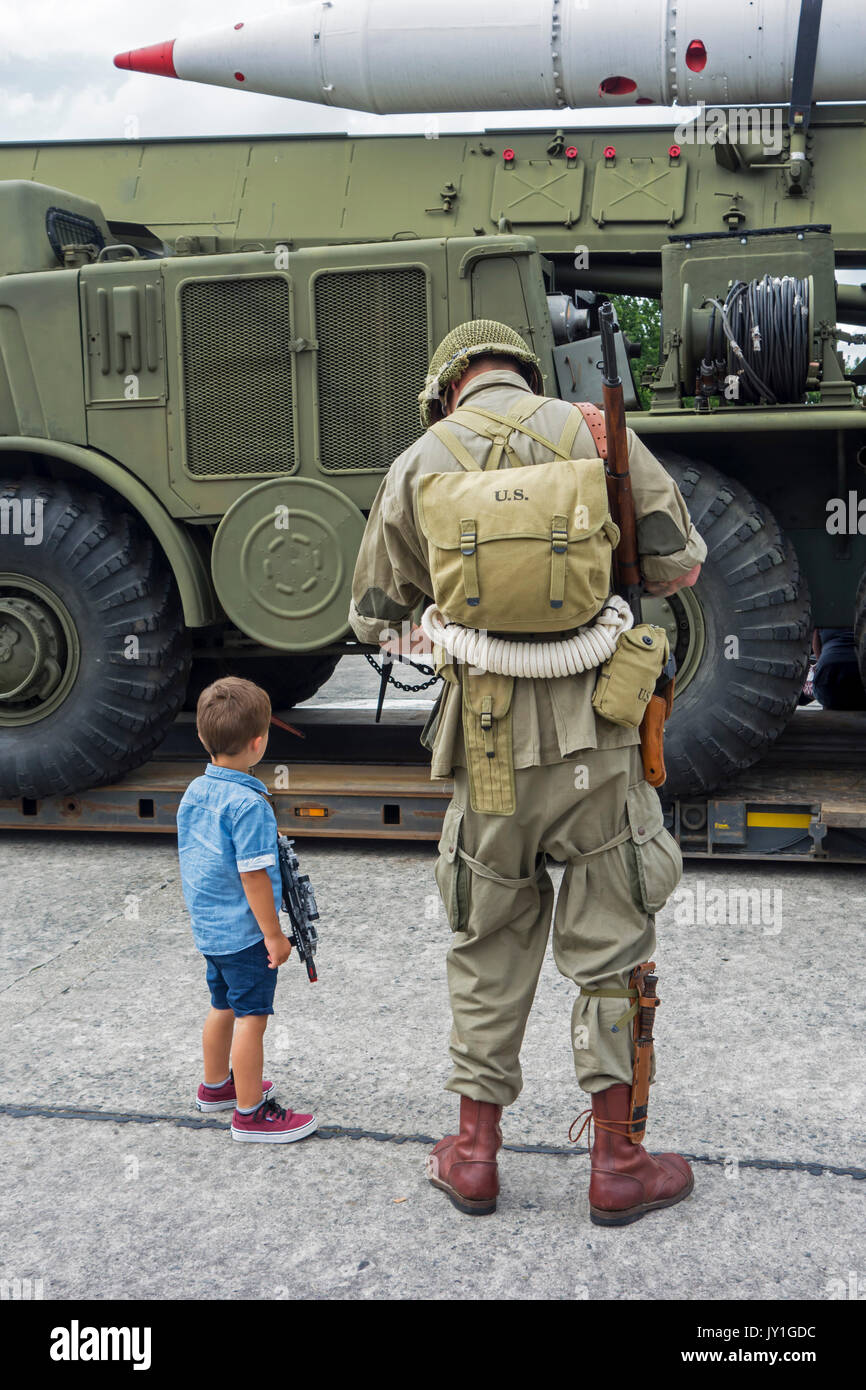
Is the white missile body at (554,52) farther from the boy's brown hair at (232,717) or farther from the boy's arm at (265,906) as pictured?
the boy's arm at (265,906)

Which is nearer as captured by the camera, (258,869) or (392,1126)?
(258,869)

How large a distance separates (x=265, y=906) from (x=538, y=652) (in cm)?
88

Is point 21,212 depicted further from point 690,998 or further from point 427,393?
point 690,998

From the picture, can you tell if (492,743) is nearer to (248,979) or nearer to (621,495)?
(621,495)

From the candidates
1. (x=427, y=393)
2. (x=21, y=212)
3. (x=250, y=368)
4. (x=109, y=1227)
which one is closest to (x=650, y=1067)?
(x=109, y=1227)

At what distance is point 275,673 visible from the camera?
7793 mm

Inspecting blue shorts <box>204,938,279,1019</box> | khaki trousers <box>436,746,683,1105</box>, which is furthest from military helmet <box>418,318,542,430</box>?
blue shorts <box>204,938,279,1019</box>

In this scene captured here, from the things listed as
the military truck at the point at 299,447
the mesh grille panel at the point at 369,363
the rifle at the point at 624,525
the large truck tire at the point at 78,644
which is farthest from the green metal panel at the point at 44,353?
the rifle at the point at 624,525

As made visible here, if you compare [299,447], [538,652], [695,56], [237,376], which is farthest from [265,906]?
[695,56]

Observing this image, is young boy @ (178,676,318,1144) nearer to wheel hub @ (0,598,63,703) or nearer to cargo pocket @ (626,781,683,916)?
cargo pocket @ (626,781,683,916)

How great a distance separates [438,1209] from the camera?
290cm

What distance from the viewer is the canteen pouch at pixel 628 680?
2.81 meters

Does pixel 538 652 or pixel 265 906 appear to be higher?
pixel 538 652

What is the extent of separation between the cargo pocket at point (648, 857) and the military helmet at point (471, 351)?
39.2 inches
